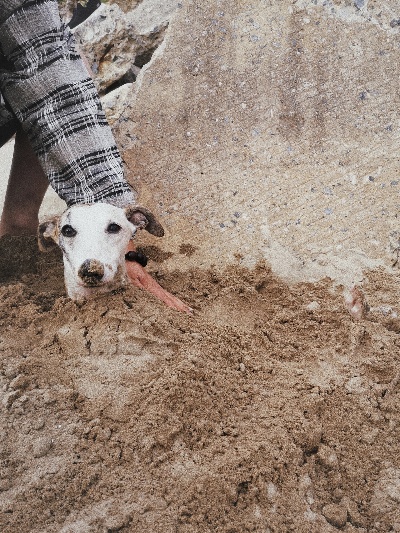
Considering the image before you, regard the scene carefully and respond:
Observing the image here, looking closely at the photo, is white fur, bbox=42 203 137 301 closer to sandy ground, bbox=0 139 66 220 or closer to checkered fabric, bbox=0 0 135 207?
checkered fabric, bbox=0 0 135 207

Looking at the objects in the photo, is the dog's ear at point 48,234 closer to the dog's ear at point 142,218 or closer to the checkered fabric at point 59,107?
the checkered fabric at point 59,107

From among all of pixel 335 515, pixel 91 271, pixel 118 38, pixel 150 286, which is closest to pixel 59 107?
pixel 91 271

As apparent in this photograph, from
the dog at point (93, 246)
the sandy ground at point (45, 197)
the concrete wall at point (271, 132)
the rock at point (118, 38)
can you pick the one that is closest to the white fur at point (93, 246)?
the dog at point (93, 246)

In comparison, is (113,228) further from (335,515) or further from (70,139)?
(335,515)

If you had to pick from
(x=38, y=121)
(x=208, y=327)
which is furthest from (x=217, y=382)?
(x=38, y=121)

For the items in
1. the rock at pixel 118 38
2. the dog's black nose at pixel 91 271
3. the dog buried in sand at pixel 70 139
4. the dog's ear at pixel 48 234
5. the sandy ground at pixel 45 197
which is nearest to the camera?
the dog's black nose at pixel 91 271

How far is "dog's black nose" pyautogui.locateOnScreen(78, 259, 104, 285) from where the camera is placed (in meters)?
2.76

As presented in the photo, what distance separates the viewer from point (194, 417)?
7.51ft

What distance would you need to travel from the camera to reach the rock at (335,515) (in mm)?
2006

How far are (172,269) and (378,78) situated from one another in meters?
1.68

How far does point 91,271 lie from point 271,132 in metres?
1.70

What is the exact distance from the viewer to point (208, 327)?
9.32ft

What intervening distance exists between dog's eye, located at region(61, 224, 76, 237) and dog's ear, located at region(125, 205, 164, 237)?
0.98 feet

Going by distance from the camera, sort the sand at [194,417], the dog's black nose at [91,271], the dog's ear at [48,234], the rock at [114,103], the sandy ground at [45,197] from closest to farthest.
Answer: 1. the sand at [194,417]
2. the dog's black nose at [91,271]
3. the dog's ear at [48,234]
4. the rock at [114,103]
5. the sandy ground at [45,197]
